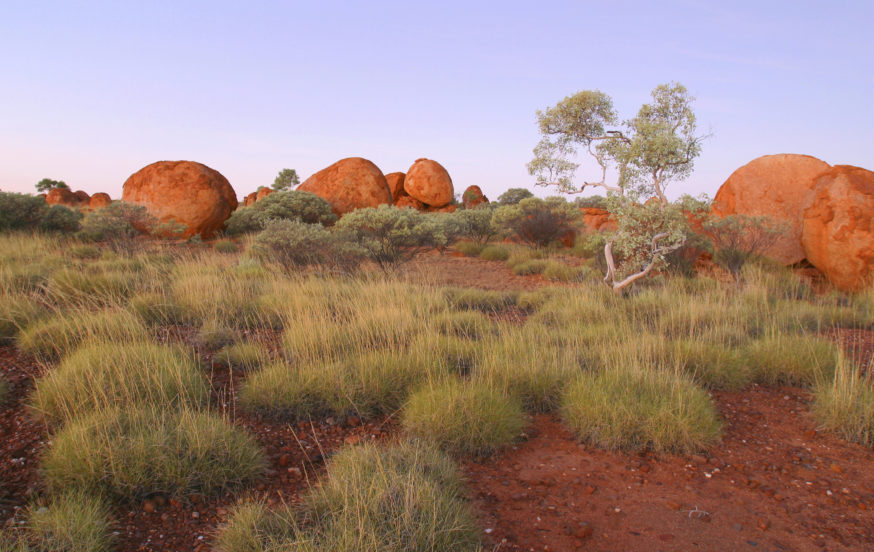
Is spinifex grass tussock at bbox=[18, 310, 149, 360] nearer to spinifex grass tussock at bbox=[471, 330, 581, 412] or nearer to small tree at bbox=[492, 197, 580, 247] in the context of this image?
spinifex grass tussock at bbox=[471, 330, 581, 412]

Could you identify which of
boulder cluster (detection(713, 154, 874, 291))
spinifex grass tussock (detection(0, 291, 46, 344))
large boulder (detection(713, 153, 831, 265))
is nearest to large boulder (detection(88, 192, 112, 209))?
spinifex grass tussock (detection(0, 291, 46, 344))

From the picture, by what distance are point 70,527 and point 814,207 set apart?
12187 mm

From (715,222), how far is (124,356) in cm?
1086

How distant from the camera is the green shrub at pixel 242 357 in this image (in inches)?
185

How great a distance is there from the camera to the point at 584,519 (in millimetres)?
2762

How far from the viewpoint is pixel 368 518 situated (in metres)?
2.40

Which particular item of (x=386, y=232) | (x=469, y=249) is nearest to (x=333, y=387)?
(x=386, y=232)

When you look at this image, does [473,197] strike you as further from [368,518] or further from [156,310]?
[368,518]

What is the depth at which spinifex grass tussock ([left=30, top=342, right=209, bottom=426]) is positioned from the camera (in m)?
3.49

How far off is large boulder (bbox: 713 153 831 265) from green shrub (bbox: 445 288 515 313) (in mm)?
6617

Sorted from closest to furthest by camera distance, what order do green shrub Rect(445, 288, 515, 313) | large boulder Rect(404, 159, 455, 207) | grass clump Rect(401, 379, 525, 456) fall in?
grass clump Rect(401, 379, 525, 456) → green shrub Rect(445, 288, 515, 313) → large boulder Rect(404, 159, 455, 207)

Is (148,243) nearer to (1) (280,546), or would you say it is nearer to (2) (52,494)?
(2) (52,494)

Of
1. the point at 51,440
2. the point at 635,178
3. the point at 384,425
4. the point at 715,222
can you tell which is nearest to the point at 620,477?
the point at 384,425

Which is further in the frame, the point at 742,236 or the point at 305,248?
the point at 742,236
